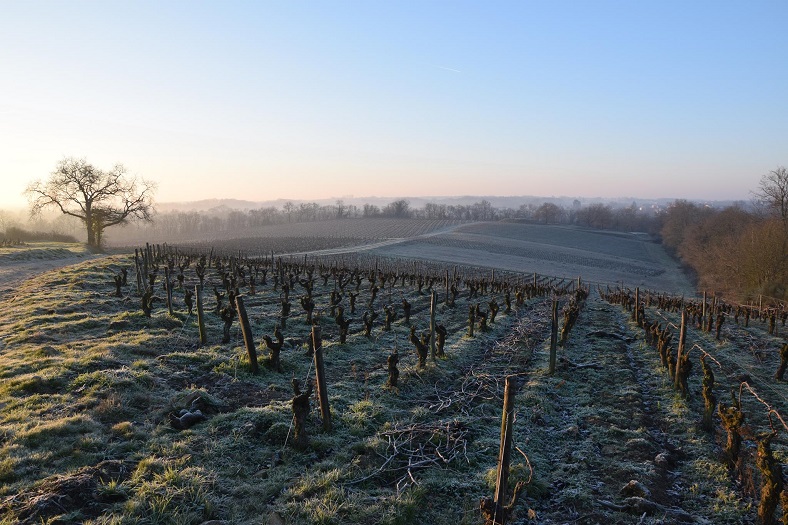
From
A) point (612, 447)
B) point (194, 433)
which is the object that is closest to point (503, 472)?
point (612, 447)

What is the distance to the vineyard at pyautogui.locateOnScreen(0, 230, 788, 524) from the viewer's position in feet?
Result: 15.4

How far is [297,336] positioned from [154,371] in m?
4.12

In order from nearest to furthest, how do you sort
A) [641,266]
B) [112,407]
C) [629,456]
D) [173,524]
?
[173,524], [629,456], [112,407], [641,266]

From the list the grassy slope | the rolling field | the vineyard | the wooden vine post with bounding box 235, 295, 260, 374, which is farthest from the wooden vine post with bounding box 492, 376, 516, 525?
the rolling field

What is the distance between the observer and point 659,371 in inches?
389

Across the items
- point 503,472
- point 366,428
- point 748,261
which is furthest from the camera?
point 748,261

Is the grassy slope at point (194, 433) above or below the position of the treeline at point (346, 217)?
below

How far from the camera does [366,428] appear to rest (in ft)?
21.5

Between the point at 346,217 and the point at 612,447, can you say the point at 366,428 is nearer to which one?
the point at 612,447

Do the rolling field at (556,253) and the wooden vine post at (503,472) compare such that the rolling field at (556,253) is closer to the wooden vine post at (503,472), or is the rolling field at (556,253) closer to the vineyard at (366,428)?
the vineyard at (366,428)

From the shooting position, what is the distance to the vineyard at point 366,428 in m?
4.68

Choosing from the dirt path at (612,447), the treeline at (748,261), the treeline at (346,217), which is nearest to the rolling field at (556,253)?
the treeline at (748,261)

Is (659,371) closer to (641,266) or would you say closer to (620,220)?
(641,266)

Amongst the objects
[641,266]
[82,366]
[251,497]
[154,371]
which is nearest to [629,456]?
[251,497]
